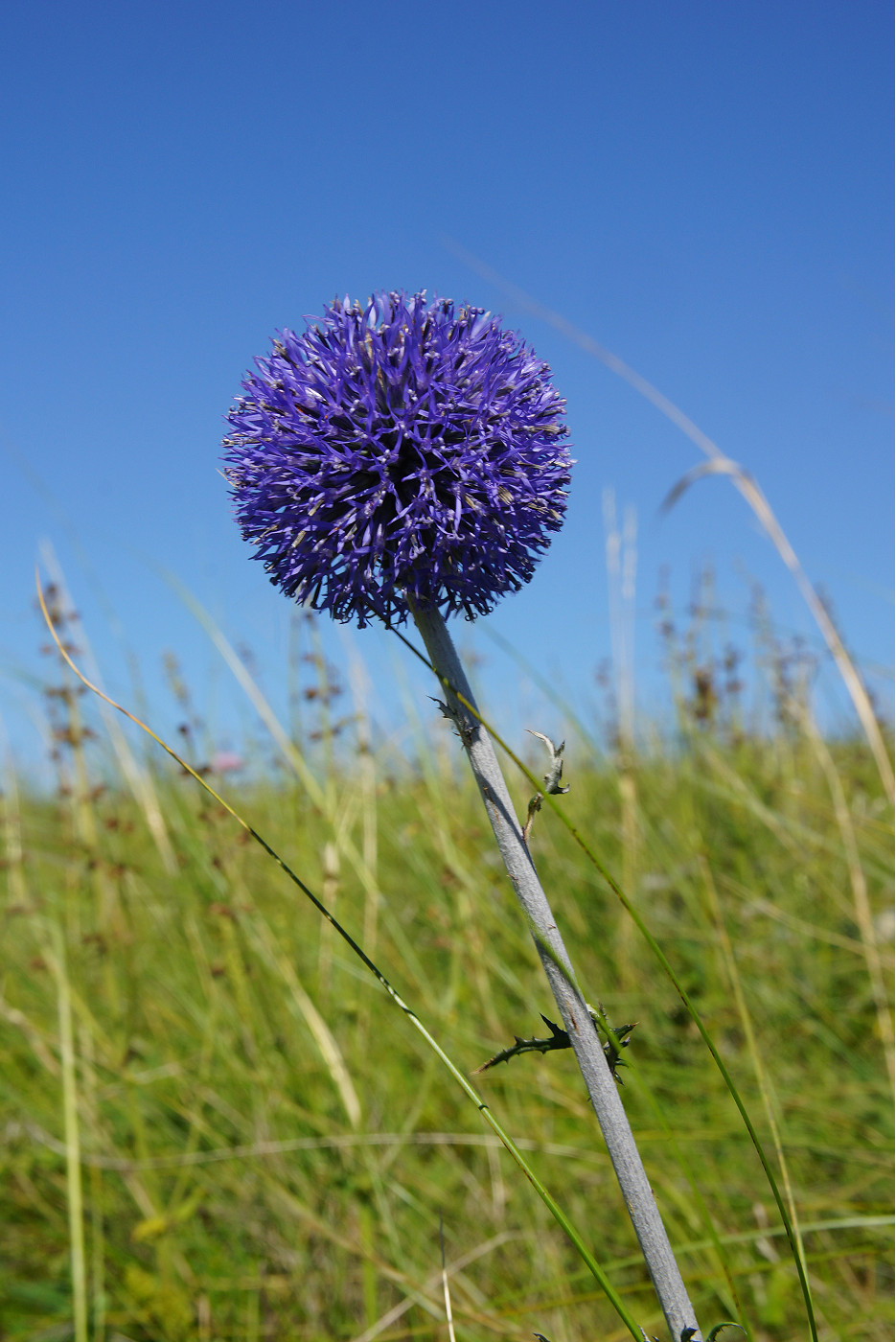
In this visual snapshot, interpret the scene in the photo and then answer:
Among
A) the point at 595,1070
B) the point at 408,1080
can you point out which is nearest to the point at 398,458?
the point at 595,1070

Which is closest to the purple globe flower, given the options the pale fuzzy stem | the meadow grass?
the pale fuzzy stem

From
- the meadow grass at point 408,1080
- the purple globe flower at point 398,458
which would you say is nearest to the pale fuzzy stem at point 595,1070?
the purple globe flower at point 398,458

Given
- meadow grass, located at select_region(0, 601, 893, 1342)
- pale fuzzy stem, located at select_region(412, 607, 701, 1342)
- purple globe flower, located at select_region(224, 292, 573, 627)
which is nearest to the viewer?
pale fuzzy stem, located at select_region(412, 607, 701, 1342)

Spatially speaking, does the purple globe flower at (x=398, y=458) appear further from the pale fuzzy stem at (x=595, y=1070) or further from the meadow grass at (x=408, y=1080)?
the meadow grass at (x=408, y=1080)

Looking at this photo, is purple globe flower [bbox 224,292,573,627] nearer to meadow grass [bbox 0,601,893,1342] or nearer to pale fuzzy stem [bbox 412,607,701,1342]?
pale fuzzy stem [bbox 412,607,701,1342]

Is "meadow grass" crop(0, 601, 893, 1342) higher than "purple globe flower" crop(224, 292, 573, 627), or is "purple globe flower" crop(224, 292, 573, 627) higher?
"purple globe flower" crop(224, 292, 573, 627)

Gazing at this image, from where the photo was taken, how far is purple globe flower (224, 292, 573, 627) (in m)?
1.62

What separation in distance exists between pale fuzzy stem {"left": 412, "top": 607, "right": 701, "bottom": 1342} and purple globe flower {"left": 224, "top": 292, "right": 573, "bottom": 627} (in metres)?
0.40

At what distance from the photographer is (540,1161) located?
313 cm

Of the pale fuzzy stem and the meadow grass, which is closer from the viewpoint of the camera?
the pale fuzzy stem

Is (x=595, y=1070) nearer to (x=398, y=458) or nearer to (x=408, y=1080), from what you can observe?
(x=398, y=458)

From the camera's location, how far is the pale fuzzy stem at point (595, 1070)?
1.14 meters

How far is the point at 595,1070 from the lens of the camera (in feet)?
3.84

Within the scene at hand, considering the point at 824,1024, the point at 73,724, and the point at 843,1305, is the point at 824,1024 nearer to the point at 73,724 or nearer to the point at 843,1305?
the point at 843,1305
